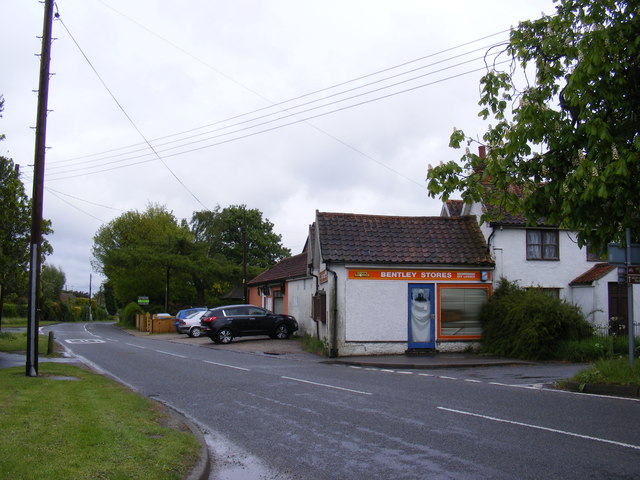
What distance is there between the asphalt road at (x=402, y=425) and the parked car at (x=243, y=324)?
1282 centimetres

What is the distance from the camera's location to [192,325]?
124ft

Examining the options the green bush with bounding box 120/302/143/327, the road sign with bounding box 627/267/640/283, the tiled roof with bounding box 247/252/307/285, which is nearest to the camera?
the road sign with bounding box 627/267/640/283

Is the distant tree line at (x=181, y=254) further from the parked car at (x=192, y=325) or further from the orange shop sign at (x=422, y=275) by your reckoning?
the orange shop sign at (x=422, y=275)

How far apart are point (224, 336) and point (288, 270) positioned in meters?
7.08

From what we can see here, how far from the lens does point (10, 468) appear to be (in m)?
5.58

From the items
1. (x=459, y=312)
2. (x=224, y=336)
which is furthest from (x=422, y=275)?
(x=224, y=336)

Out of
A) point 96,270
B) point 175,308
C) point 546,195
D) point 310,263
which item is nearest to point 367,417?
point 546,195

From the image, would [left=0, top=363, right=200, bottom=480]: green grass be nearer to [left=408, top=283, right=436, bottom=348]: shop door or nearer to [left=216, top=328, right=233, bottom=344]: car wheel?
[left=408, top=283, right=436, bottom=348]: shop door

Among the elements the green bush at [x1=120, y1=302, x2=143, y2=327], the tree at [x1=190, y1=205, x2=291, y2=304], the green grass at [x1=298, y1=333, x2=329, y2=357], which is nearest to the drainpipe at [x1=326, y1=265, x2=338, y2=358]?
the green grass at [x1=298, y1=333, x2=329, y2=357]

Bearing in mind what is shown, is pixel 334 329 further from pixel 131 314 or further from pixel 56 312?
pixel 56 312

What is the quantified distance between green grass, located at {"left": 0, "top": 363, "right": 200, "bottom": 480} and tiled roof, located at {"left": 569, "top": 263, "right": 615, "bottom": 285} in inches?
694

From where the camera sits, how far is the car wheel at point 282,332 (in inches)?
1179

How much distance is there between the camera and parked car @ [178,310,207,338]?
3750 centimetres

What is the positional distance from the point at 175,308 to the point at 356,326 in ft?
152
